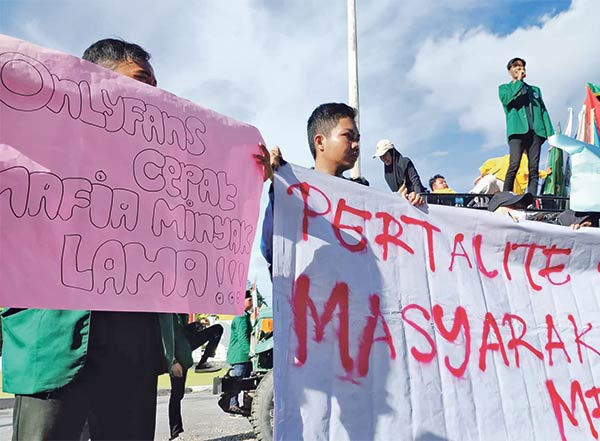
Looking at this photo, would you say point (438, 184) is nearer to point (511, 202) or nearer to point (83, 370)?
point (511, 202)

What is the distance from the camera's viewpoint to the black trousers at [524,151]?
5.34 meters

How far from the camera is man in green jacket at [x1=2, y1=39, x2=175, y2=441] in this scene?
1.43m

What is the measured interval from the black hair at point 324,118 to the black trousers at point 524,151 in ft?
10.5

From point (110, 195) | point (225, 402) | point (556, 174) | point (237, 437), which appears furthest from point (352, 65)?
point (110, 195)

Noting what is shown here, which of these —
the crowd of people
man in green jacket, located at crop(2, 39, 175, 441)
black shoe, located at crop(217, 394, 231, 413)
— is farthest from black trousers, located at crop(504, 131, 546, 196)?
man in green jacket, located at crop(2, 39, 175, 441)

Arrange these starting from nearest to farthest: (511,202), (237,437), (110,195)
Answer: (110,195)
(511,202)
(237,437)

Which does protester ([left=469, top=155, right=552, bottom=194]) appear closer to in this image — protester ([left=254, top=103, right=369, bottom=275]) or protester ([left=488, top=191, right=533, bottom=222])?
protester ([left=488, top=191, right=533, bottom=222])

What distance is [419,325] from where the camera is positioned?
257cm

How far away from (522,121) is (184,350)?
456 cm

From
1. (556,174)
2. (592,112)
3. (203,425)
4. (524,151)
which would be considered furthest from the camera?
(203,425)

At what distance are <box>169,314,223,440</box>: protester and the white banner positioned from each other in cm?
39

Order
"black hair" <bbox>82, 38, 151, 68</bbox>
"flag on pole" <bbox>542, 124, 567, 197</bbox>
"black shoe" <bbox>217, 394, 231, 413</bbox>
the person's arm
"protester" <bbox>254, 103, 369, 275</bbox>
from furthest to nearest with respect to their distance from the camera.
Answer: "flag on pole" <bbox>542, 124, 567, 197</bbox> → "black shoe" <bbox>217, 394, 231, 413</bbox> → the person's arm → "protester" <bbox>254, 103, 369, 275</bbox> → "black hair" <bbox>82, 38, 151, 68</bbox>

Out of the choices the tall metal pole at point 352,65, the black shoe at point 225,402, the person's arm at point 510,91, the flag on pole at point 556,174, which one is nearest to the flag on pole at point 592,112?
the flag on pole at point 556,174

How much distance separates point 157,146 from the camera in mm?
1862
